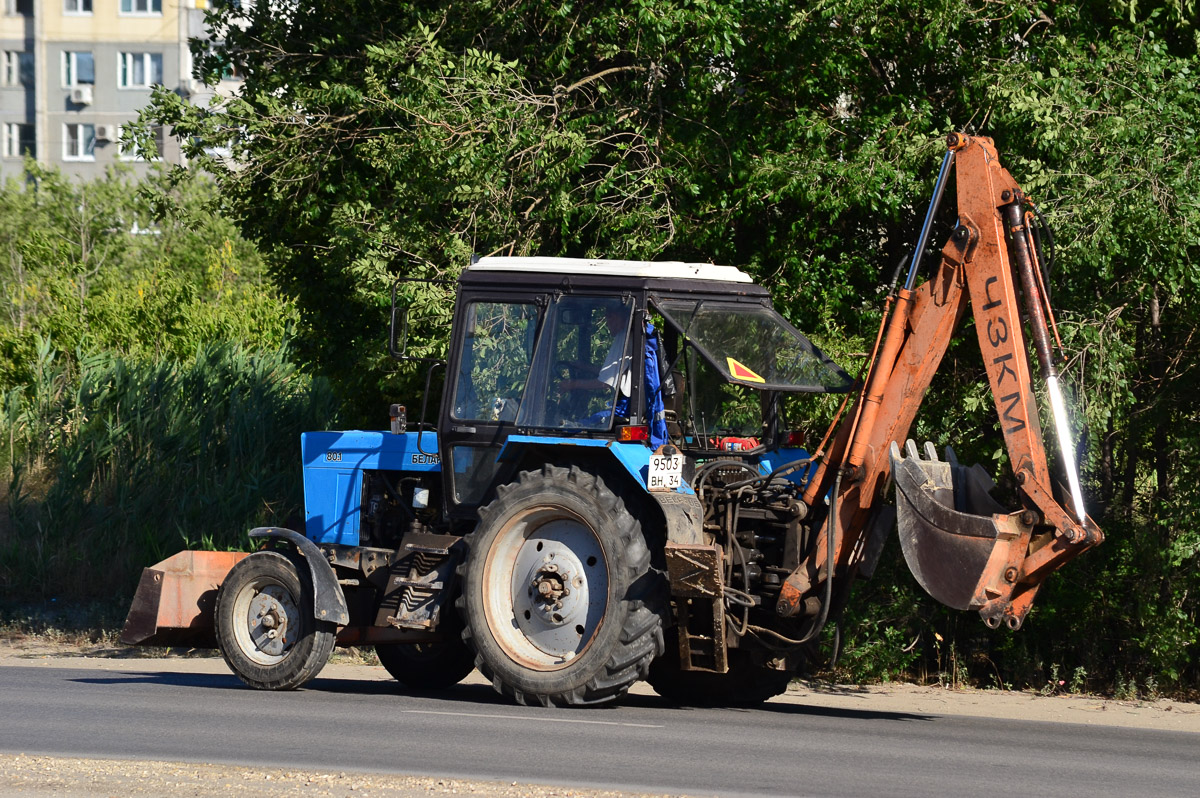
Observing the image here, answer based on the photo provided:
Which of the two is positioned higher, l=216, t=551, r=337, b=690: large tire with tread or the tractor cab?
the tractor cab

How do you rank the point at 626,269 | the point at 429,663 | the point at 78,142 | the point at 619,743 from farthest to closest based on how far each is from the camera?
the point at 78,142 < the point at 429,663 < the point at 626,269 < the point at 619,743

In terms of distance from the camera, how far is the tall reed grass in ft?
63.3

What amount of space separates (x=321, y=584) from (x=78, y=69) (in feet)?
195

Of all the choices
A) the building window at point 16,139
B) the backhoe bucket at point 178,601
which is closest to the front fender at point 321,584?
the backhoe bucket at point 178,601

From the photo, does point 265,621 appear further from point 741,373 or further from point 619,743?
point 741,373

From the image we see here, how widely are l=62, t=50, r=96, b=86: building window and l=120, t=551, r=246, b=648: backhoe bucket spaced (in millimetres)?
57891

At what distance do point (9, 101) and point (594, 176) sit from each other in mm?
58085

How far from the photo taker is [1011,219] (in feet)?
31.6

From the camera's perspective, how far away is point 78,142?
215 feet

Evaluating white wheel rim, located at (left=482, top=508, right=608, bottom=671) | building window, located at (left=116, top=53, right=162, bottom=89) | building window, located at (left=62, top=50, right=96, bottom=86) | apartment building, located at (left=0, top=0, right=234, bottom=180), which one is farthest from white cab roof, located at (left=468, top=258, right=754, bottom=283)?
building window, located at (left=62, top=50, right=96, bottom=86)

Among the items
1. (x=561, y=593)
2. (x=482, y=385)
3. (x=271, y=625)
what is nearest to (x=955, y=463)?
(x=561, y=593)

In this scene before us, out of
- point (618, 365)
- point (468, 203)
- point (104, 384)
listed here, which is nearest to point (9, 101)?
point (104, 384)

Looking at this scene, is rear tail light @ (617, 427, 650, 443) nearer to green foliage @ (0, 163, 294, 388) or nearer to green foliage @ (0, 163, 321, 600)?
green foliage @ (0, 163, 321, 600)

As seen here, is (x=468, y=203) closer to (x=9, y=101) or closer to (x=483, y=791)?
(x=483, y=791)
